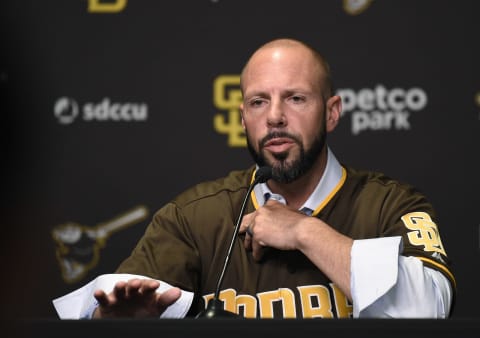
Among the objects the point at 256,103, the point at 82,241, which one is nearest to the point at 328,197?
the point at 256,103

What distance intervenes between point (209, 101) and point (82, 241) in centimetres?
60

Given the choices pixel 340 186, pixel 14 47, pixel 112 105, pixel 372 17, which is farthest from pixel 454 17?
pixel 14 47

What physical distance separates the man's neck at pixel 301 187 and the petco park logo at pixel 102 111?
0.76m

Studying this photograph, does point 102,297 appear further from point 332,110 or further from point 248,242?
point 332,110

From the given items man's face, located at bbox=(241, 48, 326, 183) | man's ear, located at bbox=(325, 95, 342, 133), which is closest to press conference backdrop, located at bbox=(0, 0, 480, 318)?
man's ear, located at bbox=(325, 95, 342, 133)

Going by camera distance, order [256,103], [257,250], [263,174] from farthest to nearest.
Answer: [256,103] → [257,250] → [263,174]

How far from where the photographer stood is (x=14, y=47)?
0.42 m

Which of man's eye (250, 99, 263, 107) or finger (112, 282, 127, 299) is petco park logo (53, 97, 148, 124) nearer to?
man's eye (250, 99, 263, 107)

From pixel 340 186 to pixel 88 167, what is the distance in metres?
0.96

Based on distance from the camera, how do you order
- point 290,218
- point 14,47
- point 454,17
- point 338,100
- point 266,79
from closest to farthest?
point 14,47
point 290,218
point 266,79
point 338,100
point 454,17

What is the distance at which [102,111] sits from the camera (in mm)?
2355

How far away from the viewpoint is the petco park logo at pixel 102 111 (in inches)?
92.5

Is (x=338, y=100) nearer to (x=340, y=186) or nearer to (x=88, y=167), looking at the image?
(x=340, y=186)

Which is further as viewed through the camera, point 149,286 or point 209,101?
point 209,101
